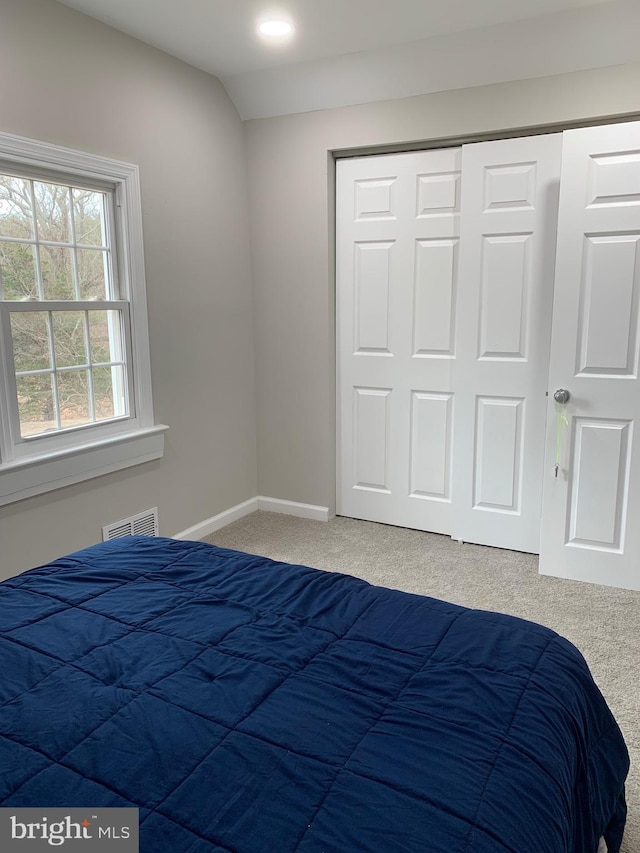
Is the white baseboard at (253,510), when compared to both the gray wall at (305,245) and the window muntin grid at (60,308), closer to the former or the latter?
the gray wall at (305,245)

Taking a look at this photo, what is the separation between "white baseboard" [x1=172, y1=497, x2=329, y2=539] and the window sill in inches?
22.8

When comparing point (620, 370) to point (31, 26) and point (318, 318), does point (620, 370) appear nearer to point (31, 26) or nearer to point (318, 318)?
point (318, 318)

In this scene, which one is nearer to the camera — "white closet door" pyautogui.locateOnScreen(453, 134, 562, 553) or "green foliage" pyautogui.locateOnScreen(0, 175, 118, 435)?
"green foliage" pyautogui.locateOnScreen(0, 175, 118, 435)

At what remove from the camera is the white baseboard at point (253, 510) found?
3.74 m

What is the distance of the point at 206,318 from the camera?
365 cm

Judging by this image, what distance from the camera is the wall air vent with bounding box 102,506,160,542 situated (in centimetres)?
314

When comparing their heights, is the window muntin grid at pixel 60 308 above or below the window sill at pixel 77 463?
above

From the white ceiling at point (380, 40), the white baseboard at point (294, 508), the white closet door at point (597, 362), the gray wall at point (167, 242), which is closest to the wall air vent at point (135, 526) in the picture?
the gray wall at point (167, 242)

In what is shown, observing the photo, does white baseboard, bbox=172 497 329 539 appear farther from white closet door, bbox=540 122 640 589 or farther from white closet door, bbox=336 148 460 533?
white closet door, bbox=540 122 640 589

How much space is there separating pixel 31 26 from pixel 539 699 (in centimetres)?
293

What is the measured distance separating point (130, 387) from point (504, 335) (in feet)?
6.29

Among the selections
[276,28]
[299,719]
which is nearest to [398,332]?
[276,28]

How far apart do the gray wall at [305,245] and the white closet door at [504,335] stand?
23cm

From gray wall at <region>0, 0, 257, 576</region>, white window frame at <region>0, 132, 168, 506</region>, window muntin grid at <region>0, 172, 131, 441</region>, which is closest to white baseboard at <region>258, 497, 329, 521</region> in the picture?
gray wall at <region>0, 0, 257, 576</region>
